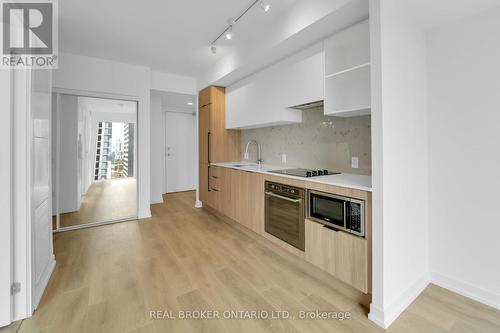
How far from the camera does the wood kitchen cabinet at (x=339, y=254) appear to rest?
1.69m

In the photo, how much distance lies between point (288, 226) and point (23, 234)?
2185 millimetres

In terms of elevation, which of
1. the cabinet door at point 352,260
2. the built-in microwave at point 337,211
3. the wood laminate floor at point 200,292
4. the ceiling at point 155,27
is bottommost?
the wood laminate floor at point 200,292

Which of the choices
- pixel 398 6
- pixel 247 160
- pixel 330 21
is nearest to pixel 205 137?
pixel 247 160

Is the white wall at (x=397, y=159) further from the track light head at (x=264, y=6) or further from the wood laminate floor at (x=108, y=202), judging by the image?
the wood laminate floor at (x=108, y=202)

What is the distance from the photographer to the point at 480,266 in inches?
72.4

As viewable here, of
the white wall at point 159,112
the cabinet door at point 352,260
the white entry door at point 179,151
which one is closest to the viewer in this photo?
the cabinet door at point 352,260

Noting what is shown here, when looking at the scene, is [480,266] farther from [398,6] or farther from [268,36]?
[268,36]

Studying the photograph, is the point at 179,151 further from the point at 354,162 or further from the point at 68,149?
the point at 354,162

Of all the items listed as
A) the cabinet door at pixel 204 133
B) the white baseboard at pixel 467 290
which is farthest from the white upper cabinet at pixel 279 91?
the white baseboard at pixel 467 290

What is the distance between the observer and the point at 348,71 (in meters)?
2.05

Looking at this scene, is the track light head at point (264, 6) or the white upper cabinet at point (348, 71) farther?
the track light head at point (264, 6)

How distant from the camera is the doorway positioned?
137 inches

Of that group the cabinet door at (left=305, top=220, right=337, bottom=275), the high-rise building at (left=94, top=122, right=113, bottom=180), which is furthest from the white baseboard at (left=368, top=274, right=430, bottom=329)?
the high-rise building at (left=94, top=122, right=113, bottom=180)
